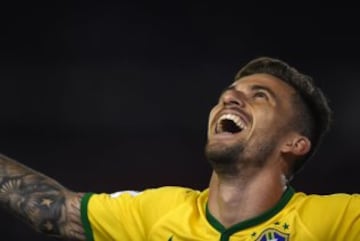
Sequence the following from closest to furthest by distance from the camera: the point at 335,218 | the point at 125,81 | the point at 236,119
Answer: the point at 335,218
the point at 236,119
the point at 125,81

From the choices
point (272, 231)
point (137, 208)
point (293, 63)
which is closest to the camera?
point (272, 231)

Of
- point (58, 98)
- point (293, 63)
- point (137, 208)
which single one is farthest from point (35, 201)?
point (293, 63)

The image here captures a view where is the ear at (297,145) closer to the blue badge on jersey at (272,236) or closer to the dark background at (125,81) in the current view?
the blue badge on jersey at (272,236)

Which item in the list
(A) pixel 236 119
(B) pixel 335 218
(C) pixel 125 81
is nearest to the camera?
(B) pixel 335 218

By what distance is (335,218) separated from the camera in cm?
157

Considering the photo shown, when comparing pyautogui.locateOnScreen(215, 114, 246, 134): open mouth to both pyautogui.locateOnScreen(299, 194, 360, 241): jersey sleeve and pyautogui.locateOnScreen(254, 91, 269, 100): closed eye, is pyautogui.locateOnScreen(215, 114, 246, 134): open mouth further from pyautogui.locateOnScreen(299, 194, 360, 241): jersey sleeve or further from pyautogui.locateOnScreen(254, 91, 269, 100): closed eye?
pyautogui.locateOnScreen(299, 194, 360, 241): jersey sleeve

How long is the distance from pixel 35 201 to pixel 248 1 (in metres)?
1.20

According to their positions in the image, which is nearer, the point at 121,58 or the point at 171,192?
the point at 171,192

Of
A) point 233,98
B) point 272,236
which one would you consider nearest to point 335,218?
point 272,236

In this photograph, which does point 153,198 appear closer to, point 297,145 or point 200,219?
point 200,219

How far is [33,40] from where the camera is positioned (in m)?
2.68

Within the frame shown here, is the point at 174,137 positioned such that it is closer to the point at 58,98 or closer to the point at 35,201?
the point at 58,98

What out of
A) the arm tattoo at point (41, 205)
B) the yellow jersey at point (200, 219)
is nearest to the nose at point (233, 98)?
the yellow jersey at point (200, 219)

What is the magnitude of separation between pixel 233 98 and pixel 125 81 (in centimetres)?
101
